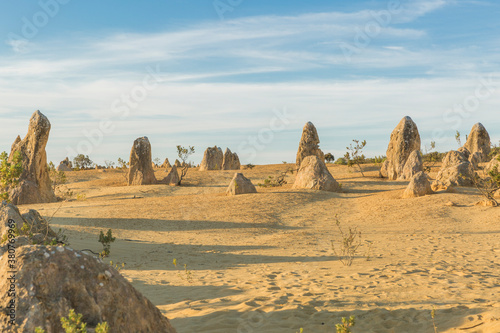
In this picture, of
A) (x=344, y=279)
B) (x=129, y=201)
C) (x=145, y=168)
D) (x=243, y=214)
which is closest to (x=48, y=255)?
(x=344, y=279)

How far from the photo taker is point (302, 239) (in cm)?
1229

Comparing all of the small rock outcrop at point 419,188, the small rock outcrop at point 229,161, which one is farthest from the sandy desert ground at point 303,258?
the small rock outcrop at point 229,161

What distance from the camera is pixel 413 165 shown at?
76.2 ft

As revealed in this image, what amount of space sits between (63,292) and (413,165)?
885 inches

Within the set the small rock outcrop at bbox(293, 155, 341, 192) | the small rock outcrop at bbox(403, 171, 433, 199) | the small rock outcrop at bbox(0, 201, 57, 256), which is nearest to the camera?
the small rock outcrop at bbox(0, 201, 57, 256)

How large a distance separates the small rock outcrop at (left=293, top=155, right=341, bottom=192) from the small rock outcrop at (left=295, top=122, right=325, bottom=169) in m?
7.15

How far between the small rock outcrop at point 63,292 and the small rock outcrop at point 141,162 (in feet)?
73.2

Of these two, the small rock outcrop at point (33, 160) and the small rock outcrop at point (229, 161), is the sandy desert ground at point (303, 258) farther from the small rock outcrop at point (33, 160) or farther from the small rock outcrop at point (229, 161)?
the small rock outcrop at point (229, 161)

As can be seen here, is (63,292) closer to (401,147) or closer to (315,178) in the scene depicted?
(315,178)

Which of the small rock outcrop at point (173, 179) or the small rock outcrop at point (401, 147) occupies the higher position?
the small rock outcrop at point (401, 147)

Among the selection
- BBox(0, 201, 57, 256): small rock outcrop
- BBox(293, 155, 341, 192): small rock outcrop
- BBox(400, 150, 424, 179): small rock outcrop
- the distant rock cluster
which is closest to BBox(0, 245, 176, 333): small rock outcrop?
BBox(0, 201, 57, 256): small rock outcrop

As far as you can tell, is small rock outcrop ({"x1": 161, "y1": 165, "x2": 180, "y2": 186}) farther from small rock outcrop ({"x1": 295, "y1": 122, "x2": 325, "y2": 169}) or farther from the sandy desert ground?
small rock outcrop ({"x1": 295, "y1": 122, "x2": 325, "y2": 169})

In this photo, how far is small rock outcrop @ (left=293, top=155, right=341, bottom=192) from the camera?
20625 mm

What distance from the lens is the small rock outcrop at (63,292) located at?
2947mm
